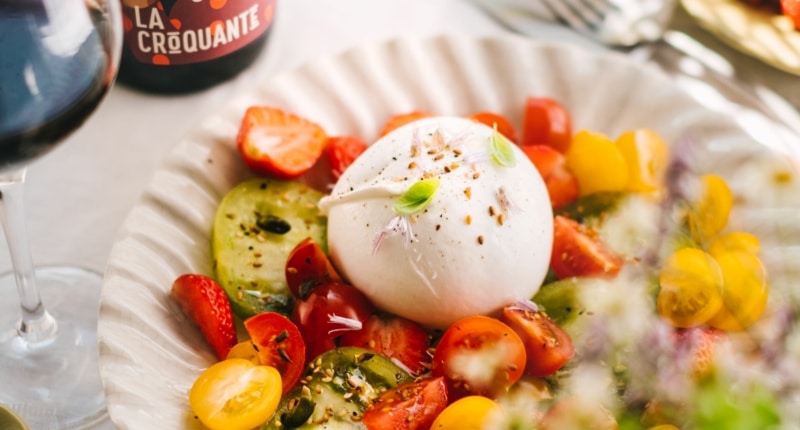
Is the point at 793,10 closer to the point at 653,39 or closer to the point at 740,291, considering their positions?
the point at 653,39

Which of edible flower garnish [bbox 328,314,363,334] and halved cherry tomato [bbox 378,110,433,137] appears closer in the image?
edible flower garnish [bbox 328,314,363,334]

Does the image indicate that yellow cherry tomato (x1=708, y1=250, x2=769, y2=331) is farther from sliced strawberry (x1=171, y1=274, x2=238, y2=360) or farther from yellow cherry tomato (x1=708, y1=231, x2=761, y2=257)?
sliced strawberry (x1=171, y1=274, x2=238, y2=360)

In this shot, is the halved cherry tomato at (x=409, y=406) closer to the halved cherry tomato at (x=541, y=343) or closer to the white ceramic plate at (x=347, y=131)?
the halved cherry tomato at (x=541, y=343)

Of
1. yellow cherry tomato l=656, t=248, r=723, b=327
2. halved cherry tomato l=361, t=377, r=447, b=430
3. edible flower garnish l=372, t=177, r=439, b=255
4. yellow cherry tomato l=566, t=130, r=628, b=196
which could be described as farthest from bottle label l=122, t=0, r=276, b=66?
yellow cherry tomato l=656, t=248, r=723, b=327

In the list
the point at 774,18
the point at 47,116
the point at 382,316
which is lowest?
the point at 382,316

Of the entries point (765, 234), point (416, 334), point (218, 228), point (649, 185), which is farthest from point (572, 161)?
point (218, 228)

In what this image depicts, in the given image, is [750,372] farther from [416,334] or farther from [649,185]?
[649,185]

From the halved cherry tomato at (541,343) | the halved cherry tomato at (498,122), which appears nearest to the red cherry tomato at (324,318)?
the halved cherry tomato at (541,343)
